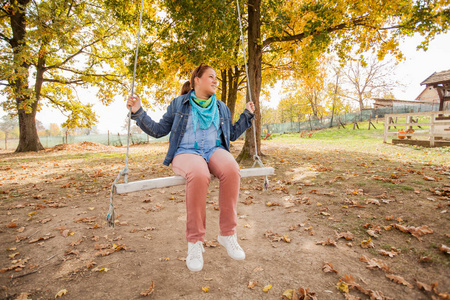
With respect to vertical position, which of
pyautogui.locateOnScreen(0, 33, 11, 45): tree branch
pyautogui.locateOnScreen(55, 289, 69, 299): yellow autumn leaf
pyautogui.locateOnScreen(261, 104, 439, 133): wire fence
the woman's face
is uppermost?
pyautogui.locateOnScreen(0, 33, 11, 45): tree branch

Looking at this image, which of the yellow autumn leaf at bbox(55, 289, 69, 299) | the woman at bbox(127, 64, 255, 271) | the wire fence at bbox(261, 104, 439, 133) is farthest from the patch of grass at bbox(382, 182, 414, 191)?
the wire fence at bbox(261, 104, 439, 133)

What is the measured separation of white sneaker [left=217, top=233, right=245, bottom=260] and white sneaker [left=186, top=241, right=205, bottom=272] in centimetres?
27

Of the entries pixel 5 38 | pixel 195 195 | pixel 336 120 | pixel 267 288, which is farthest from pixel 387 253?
pixel 336 120

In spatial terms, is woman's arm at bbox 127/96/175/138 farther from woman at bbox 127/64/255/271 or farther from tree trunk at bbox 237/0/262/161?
tree trunk at bbox 237/0/262/161

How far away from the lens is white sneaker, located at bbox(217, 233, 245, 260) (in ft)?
7.67

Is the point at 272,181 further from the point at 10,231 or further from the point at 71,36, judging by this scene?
the point at 71,36

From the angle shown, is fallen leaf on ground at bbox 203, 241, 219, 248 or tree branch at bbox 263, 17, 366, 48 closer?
fallen leaf on ground at bbox 203, 241, 219, 248

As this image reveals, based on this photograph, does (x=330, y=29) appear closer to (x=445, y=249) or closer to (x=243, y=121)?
(x=243, y=121)

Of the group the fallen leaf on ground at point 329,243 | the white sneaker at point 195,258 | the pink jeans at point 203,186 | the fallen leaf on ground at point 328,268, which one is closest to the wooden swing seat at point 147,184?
the pink jeans at point 203,186

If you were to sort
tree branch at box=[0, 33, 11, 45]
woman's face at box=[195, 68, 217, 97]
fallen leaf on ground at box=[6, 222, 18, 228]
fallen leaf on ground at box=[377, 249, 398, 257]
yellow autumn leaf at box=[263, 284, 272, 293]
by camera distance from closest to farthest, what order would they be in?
yellow autumn leaf at box=[263, 284, 272, 293] < fallen leaf on ground at box=[377, 249, 398, 257] < woman's face at box=[195, 68, 217, 97] < fallen leaf on ground at box=[6, 222, 18, 228] < tree branch at box=[0, 33, 11, 45]

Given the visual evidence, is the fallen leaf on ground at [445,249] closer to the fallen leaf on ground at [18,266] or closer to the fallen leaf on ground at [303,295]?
the fallen leaf on ground at [303,295]

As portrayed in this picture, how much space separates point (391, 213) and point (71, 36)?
1227cm

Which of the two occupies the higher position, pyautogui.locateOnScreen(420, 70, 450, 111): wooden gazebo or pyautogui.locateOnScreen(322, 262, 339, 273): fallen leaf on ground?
pyautogui.locateOnScreen(420, 70, 450, 111): wooden gazebo

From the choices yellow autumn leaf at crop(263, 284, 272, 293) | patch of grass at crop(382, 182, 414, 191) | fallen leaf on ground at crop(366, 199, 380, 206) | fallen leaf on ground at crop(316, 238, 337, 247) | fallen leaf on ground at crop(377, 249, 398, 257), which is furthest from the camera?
patch of grass at crop(382, 182, 414, 191)
